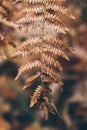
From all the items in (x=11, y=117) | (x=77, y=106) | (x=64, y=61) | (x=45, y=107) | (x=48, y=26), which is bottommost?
(x=11, y=117)

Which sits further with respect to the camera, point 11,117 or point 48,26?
point 11,117

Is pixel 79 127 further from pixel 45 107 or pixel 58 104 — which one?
pixel 45 107

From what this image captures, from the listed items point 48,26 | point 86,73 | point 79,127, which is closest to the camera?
point 48,26

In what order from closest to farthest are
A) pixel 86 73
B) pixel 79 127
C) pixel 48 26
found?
pixel 48 26, pixel 79 127, pixel 86 73

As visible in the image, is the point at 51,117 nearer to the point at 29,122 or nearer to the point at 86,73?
the point at 29,122

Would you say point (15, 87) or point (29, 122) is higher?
point (15, 87)

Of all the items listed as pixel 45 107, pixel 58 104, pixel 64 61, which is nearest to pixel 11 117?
pixel 58 104
